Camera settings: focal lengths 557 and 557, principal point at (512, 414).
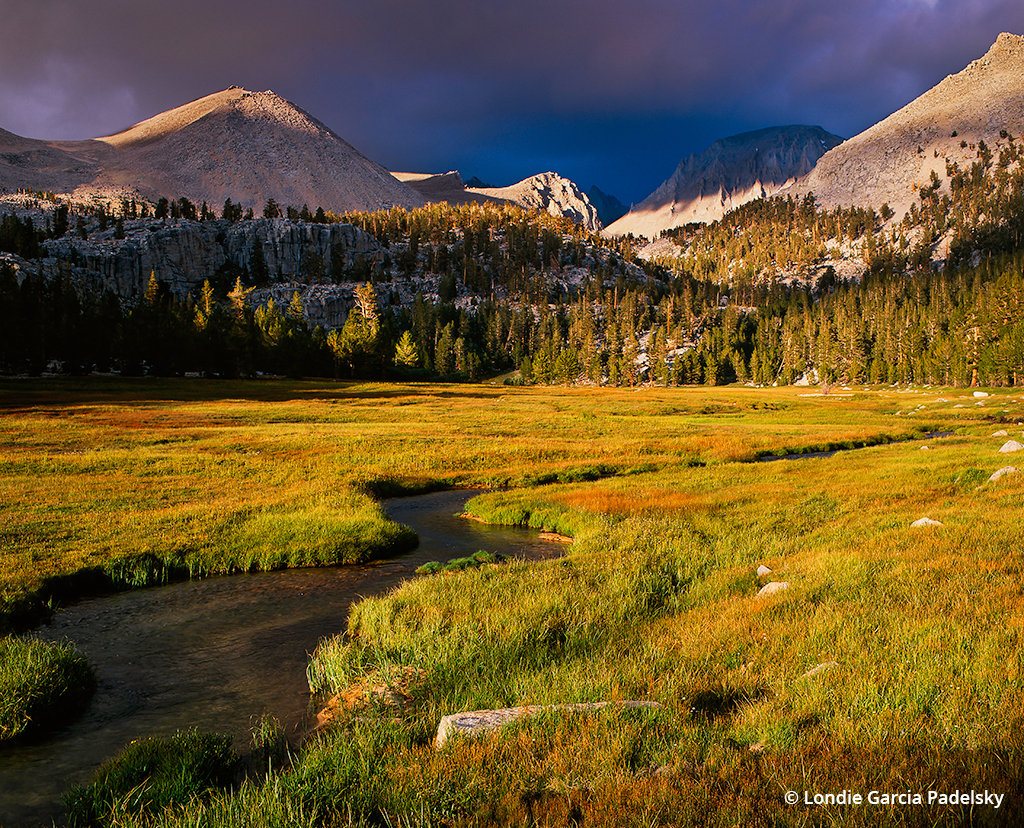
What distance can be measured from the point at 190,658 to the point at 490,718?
25.5 feet

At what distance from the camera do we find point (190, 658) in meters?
11.1

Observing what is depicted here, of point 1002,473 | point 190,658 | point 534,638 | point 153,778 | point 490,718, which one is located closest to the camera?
point 490,718

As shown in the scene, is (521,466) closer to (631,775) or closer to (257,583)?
(257,583)

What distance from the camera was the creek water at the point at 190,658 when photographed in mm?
7957

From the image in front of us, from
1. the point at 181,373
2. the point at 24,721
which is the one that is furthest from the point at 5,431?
the point at 181,373

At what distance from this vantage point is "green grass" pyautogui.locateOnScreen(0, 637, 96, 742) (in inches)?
337

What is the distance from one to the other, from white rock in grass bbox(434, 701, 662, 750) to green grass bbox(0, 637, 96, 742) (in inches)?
266

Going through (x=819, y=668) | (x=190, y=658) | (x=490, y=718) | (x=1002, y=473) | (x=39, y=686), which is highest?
(x=819, y=668)

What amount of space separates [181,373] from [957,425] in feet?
391

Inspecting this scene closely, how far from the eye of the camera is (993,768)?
4.50m

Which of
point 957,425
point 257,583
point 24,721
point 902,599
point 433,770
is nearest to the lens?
point 433,770

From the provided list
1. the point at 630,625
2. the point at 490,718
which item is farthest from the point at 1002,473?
the point at 490,718

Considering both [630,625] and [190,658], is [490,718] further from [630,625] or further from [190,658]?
[190,658]

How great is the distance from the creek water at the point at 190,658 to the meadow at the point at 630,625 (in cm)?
92
